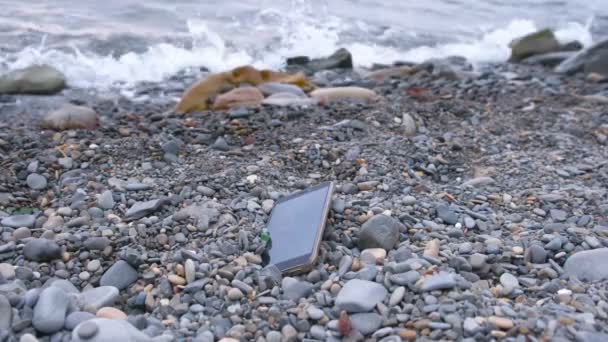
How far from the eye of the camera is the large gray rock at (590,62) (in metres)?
8.23

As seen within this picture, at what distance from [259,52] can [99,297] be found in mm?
7920

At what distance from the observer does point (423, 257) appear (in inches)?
118

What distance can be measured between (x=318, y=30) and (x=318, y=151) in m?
7.43

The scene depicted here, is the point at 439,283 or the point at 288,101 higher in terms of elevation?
the point at 439,283

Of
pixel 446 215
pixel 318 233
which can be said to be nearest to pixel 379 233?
pixel 318 233

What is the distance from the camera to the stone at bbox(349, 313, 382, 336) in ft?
8.08

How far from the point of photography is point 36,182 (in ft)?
14.1

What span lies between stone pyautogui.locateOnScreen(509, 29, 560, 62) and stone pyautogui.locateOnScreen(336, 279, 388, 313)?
8.40m

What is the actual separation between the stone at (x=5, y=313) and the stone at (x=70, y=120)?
3165mm

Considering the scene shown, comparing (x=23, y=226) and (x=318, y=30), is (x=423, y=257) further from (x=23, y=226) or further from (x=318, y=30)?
(x=318, y=30)

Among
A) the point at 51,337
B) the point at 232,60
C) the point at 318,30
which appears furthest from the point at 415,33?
the point at 51,337

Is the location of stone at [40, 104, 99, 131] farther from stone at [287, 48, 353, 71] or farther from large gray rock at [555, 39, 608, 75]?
large gray rock at [555, 39, 608, 75]

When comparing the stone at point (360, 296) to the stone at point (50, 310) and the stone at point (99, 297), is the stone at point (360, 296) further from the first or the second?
the stone at point (50, 310)

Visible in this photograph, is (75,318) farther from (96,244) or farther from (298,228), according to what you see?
(298,228)
